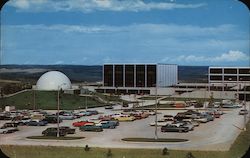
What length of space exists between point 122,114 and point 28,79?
1.73 meters

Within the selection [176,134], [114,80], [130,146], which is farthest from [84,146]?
[114,80]

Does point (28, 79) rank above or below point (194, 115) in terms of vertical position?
above

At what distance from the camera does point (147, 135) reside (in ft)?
20.7

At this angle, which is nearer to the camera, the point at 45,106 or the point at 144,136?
the point at 144,136

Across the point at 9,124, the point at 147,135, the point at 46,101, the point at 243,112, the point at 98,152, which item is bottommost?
the point at 98,152

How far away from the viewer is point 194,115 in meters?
7.37

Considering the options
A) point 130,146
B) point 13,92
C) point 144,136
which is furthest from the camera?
point 13,92

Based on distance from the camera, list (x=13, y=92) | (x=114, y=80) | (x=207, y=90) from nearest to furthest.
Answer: (x=13, y=92), (x=114, y=80), (x=207, y=90)

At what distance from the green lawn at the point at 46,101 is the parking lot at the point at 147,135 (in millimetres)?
569

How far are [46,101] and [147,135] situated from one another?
7.65 feet

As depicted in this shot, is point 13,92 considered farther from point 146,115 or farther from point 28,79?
point 146,115

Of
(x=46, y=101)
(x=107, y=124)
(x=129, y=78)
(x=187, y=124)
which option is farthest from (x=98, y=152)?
(x=129, y=78)

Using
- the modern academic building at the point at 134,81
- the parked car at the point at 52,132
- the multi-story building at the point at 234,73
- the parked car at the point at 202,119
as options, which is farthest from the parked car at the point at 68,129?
the multi-story building at the point at 234,73

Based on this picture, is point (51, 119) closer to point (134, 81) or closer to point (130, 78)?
point (134, 81)
